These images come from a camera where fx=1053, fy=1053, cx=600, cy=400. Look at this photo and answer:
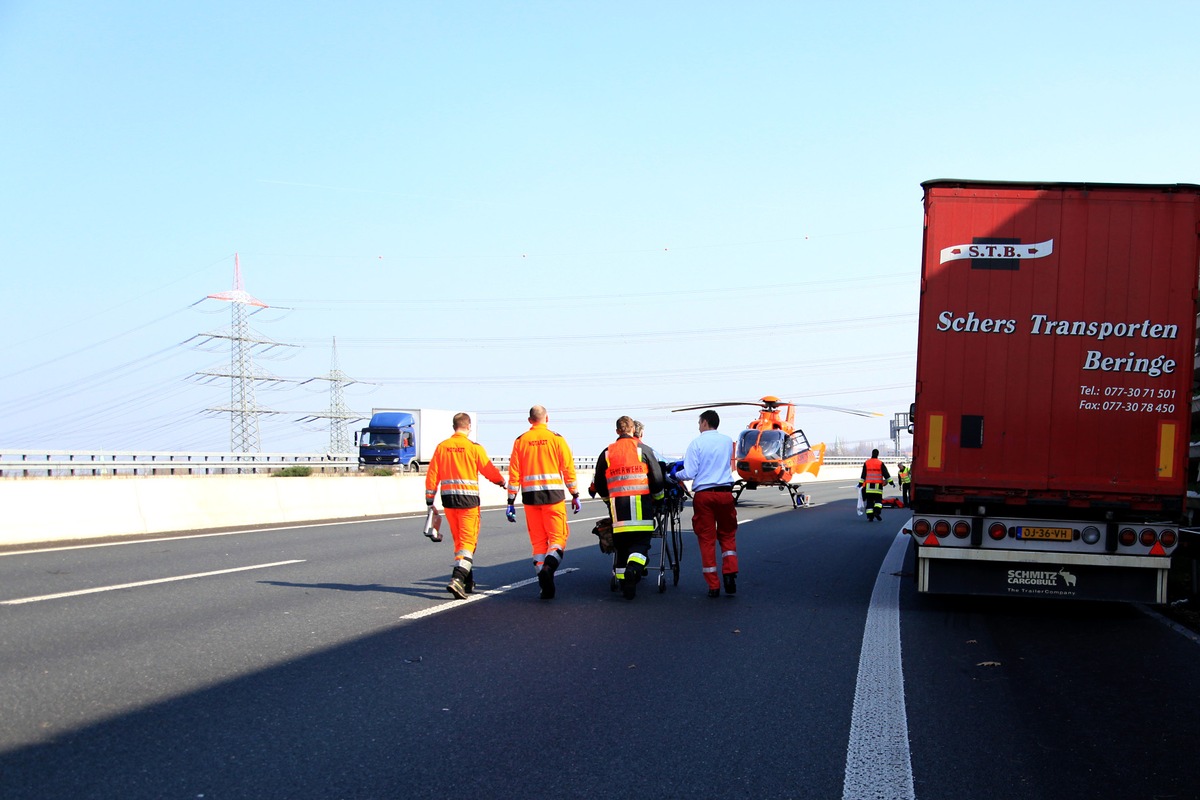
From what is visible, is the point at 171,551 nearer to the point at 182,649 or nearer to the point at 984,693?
the point at 182,649

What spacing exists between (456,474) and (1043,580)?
5.20 metres

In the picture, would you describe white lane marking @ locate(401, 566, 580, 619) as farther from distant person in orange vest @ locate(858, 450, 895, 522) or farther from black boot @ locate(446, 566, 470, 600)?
distant person in orange vest @ locate(858, 450, 895, 522)

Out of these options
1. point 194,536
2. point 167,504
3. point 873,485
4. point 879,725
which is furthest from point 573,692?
point 873,485

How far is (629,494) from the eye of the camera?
33.0 feet

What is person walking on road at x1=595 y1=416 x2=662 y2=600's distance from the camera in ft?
32.3

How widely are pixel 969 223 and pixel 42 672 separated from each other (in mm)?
7637

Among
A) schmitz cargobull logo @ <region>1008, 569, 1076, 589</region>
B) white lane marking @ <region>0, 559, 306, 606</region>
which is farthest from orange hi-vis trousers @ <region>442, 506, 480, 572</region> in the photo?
schmitz cargobull logo @ <region>1008, 569, 1076, 589</region>

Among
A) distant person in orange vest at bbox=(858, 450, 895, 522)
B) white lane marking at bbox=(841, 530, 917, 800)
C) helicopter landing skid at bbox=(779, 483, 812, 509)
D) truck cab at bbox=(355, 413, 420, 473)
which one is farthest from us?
truck cab at bbox=(355, 413, 420, 473)

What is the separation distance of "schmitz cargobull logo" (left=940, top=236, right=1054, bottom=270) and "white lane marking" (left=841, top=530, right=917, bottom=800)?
3.10 metres

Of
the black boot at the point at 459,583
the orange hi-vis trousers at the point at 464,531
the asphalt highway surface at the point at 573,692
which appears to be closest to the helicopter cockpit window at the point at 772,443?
the asphalt highway surface at the point at 573,692

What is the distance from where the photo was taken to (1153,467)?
28.2ft

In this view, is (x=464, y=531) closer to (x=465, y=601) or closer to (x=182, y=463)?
(x=465, y=601)

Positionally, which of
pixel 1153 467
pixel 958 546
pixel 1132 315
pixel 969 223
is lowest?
pixel 958 546

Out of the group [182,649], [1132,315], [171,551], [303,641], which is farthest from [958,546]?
[171,551]
